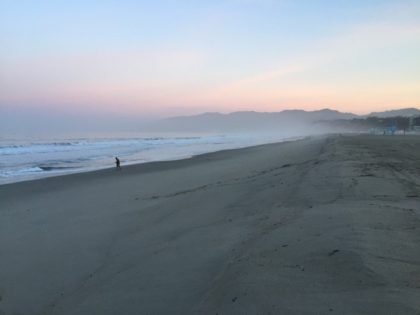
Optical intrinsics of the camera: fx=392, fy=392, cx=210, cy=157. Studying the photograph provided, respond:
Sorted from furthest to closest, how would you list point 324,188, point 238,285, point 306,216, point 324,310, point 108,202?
point 108,202, point 324,188, point 306,216, point 238,285, point 324,310

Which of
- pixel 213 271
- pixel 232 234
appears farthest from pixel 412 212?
pixel 213 271

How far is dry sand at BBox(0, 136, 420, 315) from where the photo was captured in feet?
→ 11.2

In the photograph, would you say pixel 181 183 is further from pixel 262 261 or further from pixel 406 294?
pixel 406 294

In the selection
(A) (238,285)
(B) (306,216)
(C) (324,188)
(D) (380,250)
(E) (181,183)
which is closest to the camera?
(A) (238,285)

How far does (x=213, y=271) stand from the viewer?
430 cm

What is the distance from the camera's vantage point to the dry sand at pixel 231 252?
11.2ft

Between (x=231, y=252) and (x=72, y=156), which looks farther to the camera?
(x=72, y=156)

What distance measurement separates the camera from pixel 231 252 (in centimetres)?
481

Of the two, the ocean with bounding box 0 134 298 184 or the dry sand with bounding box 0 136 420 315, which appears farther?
the ocean with bounding box 0 134 298 184

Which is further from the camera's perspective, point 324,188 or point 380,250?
point 324,188

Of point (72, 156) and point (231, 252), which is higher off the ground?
point (72, 156)

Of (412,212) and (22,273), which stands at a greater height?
(412,212)

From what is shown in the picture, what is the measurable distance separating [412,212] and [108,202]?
7.30 m

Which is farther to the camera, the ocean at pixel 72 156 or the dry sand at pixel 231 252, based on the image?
the ocean at pixel 72 156
